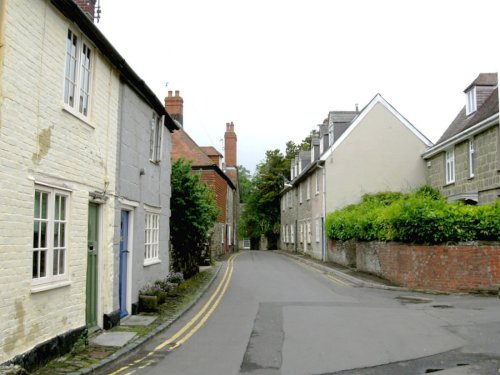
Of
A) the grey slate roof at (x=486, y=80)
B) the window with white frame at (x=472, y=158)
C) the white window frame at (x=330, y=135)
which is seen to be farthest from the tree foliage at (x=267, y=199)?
the window with white frame at (x=472, y=158)

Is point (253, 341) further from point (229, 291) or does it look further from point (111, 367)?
point (229, 291)

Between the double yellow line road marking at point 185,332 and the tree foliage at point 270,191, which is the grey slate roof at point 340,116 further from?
the tree foliage at point 270,191

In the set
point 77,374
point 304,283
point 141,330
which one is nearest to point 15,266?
point 77,374

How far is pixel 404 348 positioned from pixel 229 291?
8688mm

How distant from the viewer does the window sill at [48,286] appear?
6871mm

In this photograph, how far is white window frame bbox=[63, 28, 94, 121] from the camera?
8203 millimetres

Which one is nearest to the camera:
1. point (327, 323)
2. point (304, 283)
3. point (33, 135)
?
point (33, 135)

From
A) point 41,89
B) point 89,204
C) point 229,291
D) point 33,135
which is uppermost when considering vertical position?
point 41,89

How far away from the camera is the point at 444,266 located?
16.6m

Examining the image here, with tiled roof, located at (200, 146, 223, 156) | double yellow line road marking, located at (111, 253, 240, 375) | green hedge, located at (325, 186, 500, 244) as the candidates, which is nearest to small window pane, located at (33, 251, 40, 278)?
double yellow line road marking, located at (111, 253, 240, 375)

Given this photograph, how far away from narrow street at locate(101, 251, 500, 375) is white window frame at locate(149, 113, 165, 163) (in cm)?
435

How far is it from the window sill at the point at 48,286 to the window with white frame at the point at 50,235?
2.4 inches

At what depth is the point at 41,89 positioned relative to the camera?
716cm

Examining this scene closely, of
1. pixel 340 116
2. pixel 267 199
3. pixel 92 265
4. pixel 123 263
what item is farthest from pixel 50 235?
pixel 267 199
